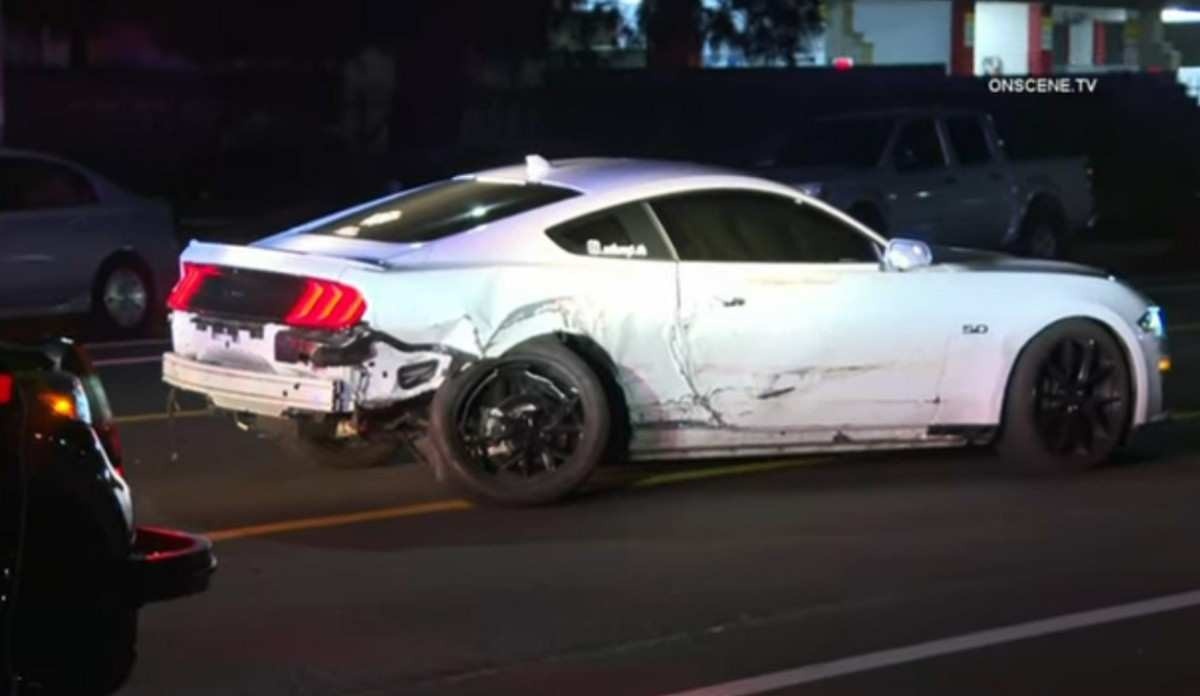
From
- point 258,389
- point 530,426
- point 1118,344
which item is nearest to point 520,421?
point 530,426

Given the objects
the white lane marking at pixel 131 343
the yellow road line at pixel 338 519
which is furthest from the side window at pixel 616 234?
the white lane marking at pixel 131 343

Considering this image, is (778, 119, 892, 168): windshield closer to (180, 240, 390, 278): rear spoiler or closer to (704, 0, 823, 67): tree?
(704, 0, 823, 67): tree

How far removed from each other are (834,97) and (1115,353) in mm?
26832

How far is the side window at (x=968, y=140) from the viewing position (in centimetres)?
2328

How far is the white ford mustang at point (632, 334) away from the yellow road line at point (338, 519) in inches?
9.4

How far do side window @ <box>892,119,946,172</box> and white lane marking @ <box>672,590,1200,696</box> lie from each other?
14.1 metres

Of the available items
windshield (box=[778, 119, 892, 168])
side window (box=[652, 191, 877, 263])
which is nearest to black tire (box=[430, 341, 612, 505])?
side window (box=[652, 191, 877, 263])

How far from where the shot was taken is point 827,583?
29.4 ft

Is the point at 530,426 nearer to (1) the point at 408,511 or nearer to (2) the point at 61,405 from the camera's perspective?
(1) the point at 408,511

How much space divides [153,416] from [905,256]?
4513mm

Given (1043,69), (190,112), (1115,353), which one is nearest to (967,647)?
(1115,353)

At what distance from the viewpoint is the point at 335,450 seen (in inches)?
449

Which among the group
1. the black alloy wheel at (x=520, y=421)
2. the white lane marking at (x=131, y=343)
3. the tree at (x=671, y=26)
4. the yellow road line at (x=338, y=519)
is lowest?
the yellow road line at (x=338, y=519)

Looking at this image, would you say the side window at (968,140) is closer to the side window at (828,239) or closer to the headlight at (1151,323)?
the headlight at (1151,323)
